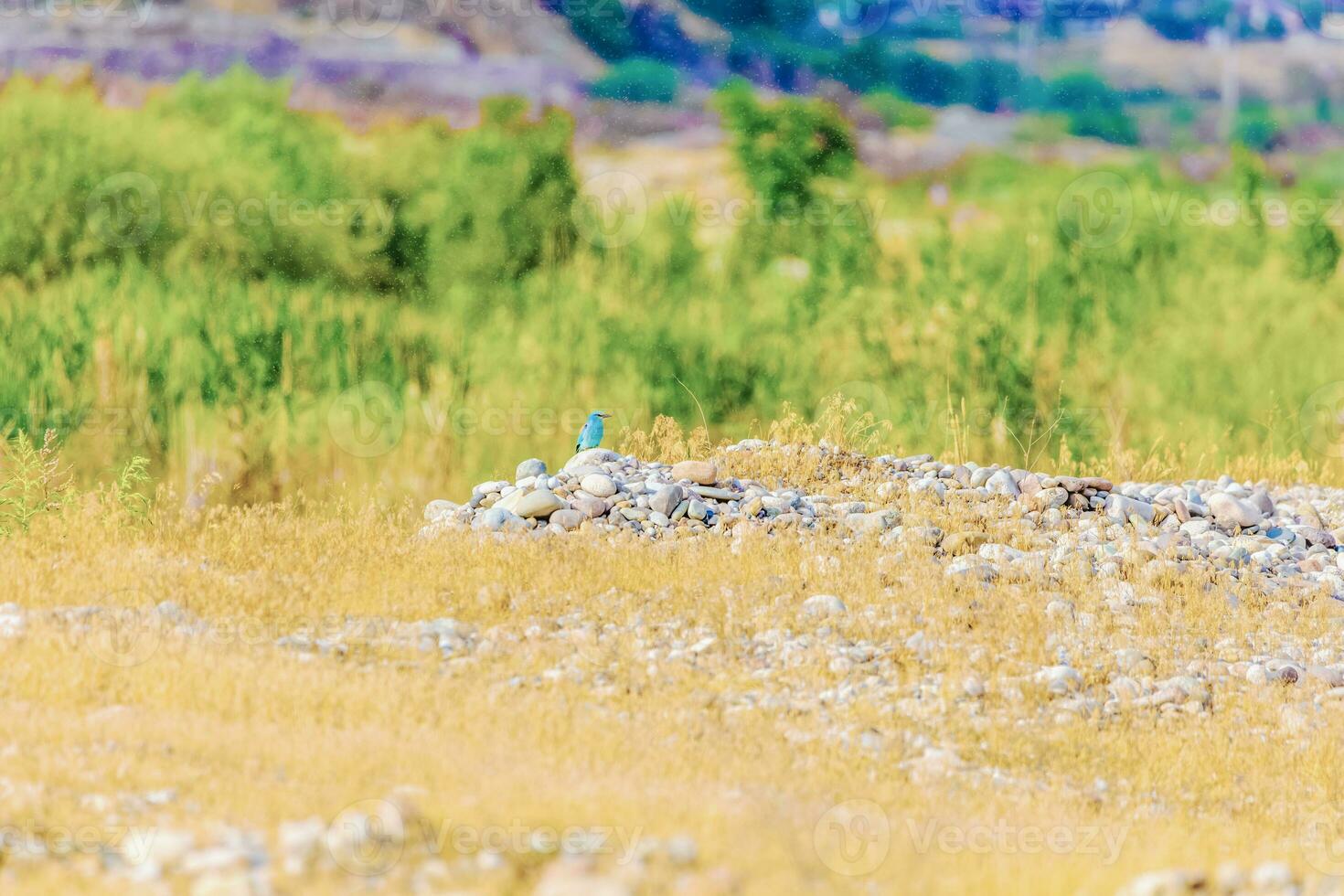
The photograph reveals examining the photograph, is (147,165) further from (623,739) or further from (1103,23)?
(1103,23)

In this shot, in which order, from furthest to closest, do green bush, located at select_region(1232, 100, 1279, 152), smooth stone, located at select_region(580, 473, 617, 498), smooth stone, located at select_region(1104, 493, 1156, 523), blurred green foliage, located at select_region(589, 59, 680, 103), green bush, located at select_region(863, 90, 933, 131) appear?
green bush, located at select_region(1232, 100, 1279, 152) < green bush, located at select_region(863, 90, 933, 131) < blurred green foliage, located at select_region(589, 59, 680, 103) < smooth stone, located at select_region(1104, 493, 1156, 523) < smooth stone, located at select_region(580, 473, 617, 498)

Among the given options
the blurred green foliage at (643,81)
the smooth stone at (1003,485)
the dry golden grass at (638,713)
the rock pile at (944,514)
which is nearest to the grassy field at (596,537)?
the dry golden grass at (638,713)

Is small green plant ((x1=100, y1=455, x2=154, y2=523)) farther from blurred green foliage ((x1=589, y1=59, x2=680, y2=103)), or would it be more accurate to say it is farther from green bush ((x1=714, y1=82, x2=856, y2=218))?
blurred green foliage ((x1=589, y1=59, x2=680, y2=103))

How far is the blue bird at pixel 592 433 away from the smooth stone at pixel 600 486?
2.10 ft

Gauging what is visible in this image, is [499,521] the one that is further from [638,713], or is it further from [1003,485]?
[1003,485]

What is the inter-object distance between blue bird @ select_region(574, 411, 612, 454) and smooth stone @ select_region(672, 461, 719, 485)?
2.37 feet

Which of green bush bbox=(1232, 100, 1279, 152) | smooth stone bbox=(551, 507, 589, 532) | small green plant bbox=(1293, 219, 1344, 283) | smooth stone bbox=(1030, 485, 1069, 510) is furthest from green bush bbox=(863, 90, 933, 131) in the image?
smooth stone bbox=(551, 507, 589, 532)

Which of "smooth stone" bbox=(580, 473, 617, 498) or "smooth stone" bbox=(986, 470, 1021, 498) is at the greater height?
"smooth stone" bbox=(580, 473, 617, 498)

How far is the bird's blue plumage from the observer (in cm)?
887

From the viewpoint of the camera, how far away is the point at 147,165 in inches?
475

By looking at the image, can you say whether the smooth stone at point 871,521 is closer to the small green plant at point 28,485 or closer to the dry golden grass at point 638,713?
the dry golden grass at point 638,713

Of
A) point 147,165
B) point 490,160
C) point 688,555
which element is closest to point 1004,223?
point 490,160

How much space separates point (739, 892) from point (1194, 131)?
16.0 meters

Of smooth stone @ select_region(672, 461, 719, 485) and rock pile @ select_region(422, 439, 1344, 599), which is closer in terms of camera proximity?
rock pile @ select_region(422, 439, 1344, 599)
